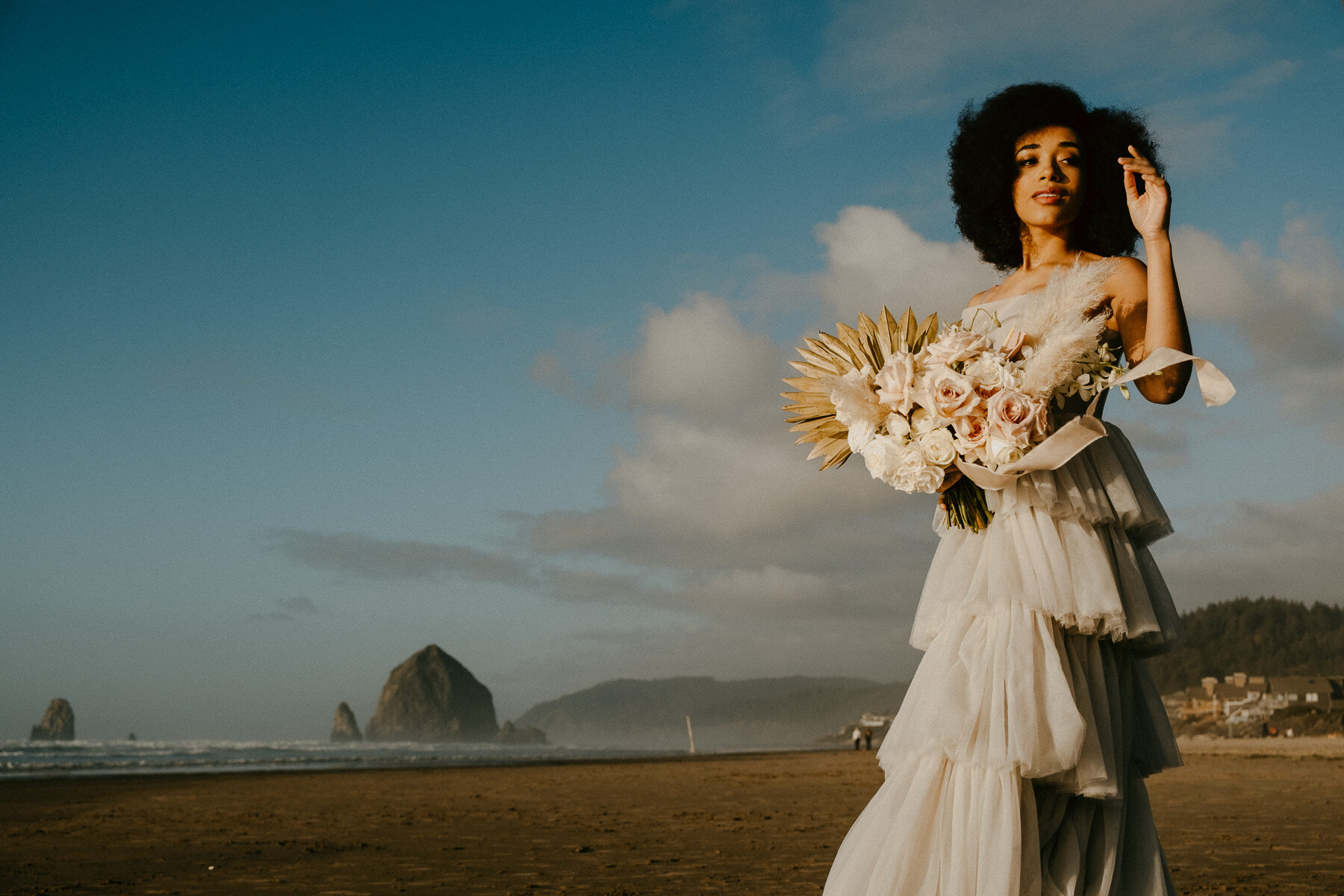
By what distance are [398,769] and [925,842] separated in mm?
21766

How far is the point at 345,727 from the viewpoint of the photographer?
125 meters

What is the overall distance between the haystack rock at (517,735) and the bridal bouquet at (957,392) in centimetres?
11670

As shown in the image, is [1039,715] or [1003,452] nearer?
[1039,715]

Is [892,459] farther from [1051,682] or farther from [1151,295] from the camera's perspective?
[1151,295]

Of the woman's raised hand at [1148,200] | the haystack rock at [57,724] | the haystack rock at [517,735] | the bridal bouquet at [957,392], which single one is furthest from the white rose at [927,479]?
the haystack rock at [517,735]

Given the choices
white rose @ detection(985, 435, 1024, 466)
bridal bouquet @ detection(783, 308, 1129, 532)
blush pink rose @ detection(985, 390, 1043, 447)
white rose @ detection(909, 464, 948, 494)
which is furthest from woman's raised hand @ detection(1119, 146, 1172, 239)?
white rose @ detection(909, 464, 948, 494)

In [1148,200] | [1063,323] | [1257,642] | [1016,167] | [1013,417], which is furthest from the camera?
[1257,642]

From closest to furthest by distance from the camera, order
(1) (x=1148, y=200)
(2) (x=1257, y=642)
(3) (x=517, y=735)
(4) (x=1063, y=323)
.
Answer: (4) (x=1063, y=323) → (1) (x=1148, y=200) → (2) (x=1257, y=642) → (3) (x=517, y=735)

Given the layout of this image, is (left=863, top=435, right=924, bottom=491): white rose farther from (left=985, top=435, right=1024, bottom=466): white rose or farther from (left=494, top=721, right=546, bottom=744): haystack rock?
(left=494, top=721, right=546, bottom=744): haystack rock

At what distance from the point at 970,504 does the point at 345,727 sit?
133683 millimetres

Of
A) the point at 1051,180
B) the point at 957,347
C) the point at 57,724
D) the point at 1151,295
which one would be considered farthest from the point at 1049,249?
the point at 57,724

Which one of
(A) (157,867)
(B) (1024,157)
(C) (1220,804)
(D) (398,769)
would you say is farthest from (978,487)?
(D) (398,769)

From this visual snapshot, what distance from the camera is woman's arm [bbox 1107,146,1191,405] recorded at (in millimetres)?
2467

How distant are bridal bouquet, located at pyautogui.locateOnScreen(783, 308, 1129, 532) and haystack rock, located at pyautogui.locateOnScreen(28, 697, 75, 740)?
97311mm
